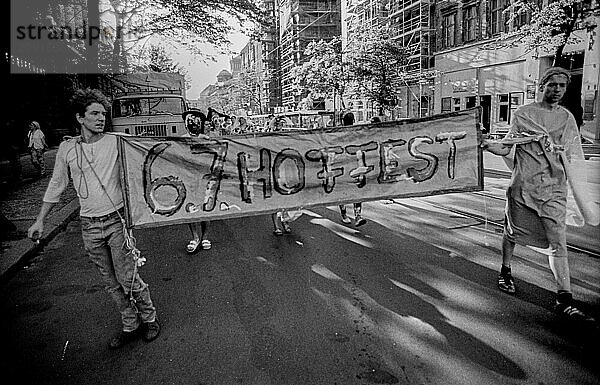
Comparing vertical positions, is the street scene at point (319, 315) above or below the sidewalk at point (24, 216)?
below

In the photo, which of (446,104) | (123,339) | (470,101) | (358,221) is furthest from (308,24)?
(123,339)

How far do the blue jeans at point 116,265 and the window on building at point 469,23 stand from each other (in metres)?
32.7

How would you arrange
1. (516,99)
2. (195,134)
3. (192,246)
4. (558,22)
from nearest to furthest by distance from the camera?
(192,246)
(195,134)
(558,22)
(516,99)

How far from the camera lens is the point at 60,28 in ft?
56.0

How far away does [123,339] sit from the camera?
386 cm

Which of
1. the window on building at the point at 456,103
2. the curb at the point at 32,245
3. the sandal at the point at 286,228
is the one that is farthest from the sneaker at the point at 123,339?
the window on building at the point at 456,103

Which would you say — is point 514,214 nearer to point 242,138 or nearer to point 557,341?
point 557,341

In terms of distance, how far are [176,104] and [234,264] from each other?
10.5 meters

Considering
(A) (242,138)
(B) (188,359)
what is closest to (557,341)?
(B) (188,359)

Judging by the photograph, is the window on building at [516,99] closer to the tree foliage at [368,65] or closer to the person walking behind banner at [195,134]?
the tree foliage at [368,65]

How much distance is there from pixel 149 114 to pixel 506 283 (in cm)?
1210

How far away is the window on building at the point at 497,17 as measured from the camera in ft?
93.9

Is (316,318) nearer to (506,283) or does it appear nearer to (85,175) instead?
(506,283)

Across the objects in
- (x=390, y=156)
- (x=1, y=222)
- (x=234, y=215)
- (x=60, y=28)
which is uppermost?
(x=60, y=28)
